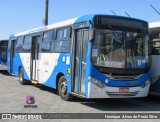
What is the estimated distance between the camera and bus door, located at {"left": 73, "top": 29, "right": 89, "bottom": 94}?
11828mm

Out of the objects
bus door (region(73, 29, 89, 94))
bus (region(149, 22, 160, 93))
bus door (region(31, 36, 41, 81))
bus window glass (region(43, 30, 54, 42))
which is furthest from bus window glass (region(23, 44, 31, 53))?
bus (region(149, 22, 160, 93))

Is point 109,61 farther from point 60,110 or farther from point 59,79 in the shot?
point 59,79

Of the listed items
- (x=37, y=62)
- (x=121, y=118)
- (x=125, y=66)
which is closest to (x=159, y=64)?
(x=125, y=66)

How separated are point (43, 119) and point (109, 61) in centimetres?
312

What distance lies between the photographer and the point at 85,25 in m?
11.8

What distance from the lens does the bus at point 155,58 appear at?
13.0 metres

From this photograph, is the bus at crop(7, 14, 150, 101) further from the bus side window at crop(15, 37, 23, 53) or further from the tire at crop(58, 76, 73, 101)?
the bus side window at crop(15, 37, 23, 53)

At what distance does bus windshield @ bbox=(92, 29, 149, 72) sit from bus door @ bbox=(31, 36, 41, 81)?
5.96 m

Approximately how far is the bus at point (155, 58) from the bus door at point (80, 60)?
2.80 m

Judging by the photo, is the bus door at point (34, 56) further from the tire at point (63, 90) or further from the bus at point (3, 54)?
the bus at point (3, 54)

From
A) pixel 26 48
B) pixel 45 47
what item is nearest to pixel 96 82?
pixel 45 47

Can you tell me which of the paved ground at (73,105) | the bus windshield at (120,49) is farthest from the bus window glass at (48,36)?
the bus windshield at (120,49)

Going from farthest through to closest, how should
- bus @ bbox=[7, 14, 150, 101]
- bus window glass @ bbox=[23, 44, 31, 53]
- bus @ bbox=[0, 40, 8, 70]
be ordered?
bus @ bbox=[0, 40, 8, 70], bus window glass @ bbox=[23, 44, 31, 53], bus @ bbox=[7, 14, 150, 101]

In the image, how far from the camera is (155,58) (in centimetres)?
1312
